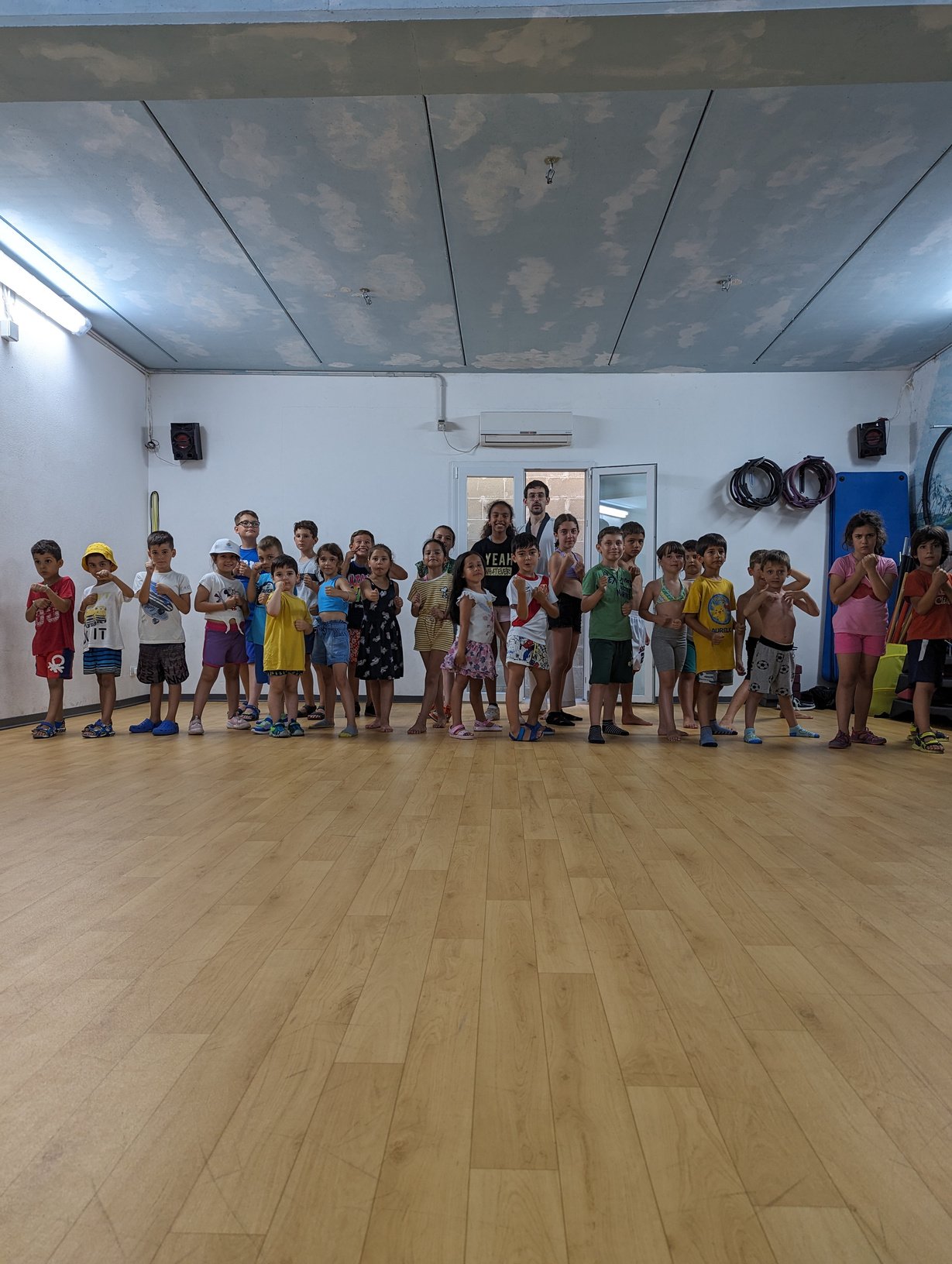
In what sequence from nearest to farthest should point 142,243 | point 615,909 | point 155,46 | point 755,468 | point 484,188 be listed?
point 615,909 → point 155,46 → point 484,188 → point 142,243 → point 755,468

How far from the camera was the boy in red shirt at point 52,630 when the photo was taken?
5.31 m

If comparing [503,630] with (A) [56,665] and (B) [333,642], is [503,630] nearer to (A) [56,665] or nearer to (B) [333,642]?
(B) [333,642]

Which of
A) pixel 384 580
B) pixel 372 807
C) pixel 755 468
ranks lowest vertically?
pixel 372 807

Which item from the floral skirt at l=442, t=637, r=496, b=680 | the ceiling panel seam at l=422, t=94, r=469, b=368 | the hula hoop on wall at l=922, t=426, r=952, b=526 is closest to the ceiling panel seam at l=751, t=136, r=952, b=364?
the hula hoop on wall at l=922, t=426, r=952, b=526

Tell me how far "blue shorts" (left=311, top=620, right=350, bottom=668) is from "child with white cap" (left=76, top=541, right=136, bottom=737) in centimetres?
122

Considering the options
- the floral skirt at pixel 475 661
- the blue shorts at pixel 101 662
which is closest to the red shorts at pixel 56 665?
the blue shorts at pixel 101 662

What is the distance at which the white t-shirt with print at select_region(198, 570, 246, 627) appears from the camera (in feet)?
18.1

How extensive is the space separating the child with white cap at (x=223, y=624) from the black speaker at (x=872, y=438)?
17.6 feet

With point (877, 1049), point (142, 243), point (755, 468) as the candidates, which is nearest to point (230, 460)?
point (142, 243)

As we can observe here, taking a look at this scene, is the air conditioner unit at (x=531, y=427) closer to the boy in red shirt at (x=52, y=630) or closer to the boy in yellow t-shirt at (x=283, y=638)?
the boy in yellow t-shirt at (x=283, y=638)

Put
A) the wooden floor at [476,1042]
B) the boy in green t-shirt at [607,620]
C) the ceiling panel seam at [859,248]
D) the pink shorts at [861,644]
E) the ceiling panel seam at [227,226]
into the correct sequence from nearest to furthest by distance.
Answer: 1. the wooden floor at [476,1042]
2. the ceiling panel seam at [227,226]
3. the ceiling panel seam at [859,248]
4. the pink shorts at [861,644]
5. the boy in green t-shirt at [607,620]

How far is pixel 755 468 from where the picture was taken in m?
Answer: 7.57

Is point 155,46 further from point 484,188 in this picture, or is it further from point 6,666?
point 6,666

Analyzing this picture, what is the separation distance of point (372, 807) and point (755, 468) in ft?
18.4
